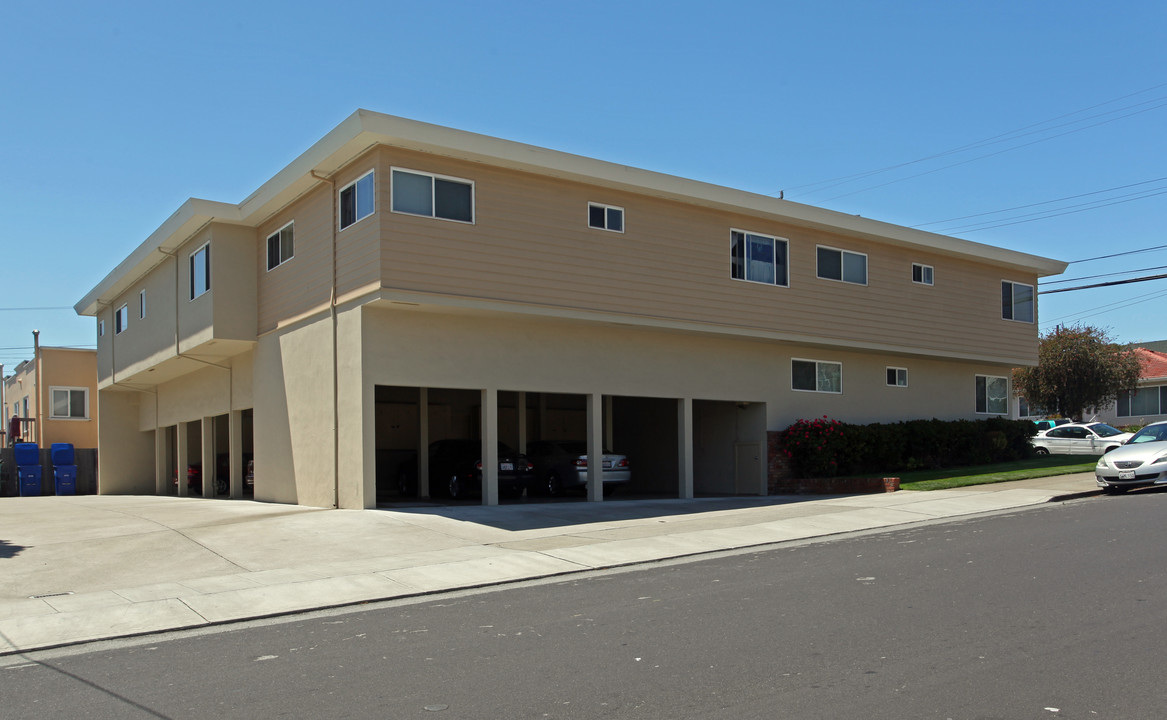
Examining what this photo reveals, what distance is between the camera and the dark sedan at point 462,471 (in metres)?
21.2

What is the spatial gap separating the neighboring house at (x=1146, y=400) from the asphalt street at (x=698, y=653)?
43945 millimetres

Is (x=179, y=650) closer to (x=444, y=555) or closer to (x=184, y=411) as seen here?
(x=444, y=555)

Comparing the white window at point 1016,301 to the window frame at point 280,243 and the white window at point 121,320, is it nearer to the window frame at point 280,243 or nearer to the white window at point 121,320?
the window frame at point 280,243

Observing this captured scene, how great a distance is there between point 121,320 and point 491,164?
18.0m

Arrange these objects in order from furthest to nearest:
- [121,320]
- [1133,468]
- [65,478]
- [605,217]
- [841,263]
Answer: [65,478] → [121,320] → [841,263] → [605,217] → [1133,468]

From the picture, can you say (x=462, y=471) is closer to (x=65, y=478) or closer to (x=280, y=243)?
(x=280, y=243)

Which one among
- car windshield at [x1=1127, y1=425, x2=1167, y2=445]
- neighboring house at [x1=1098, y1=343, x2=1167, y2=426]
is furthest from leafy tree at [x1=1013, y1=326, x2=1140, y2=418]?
car windshield at [x1=1127, y1=425, x2=1167, y2=445]

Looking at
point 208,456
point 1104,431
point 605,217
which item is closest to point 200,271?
point 208,456

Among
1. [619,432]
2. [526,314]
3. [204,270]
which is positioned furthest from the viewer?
[619,432]

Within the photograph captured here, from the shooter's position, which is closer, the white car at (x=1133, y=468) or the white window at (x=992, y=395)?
the white car at (x=1133, y=468)

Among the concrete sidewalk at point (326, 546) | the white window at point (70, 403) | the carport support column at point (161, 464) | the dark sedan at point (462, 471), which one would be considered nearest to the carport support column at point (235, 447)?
the concrete sidewalk at point (326, 546)

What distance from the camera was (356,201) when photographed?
57.9 ft

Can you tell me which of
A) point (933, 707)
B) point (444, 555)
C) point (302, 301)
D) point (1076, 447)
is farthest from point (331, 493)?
point (1076, 447)

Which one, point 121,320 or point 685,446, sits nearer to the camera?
point 685,446
